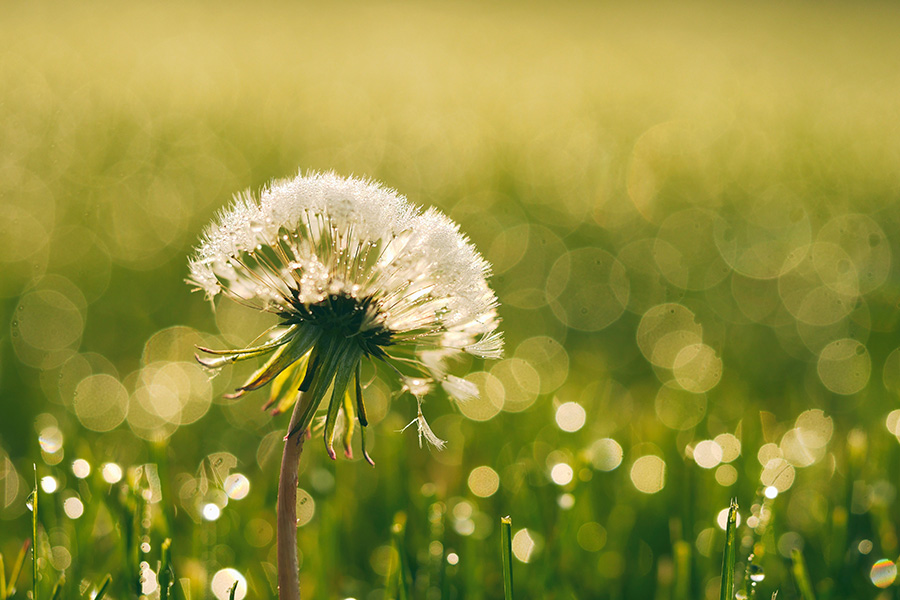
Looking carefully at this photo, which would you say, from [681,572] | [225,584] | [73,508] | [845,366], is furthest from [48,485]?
[845,366]

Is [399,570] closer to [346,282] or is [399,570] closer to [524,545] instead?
[346,282]

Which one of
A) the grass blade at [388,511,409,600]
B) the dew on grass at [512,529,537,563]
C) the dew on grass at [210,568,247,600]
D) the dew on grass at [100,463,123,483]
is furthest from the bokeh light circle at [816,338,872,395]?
the dew on grass at [100,463,123,483]

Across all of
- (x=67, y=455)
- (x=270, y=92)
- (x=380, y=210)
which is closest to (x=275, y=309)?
(x=380, y=210)

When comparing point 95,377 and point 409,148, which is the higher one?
point 409,148

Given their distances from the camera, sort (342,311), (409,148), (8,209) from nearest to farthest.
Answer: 1. (342,311)
2. (8,209)
3. (409,148)

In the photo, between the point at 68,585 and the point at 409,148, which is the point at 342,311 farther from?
the point at 409,148

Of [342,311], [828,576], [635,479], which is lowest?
[828,576]

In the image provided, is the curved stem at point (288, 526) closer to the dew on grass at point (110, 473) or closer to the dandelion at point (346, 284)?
the dandelion at point (346, 284)
